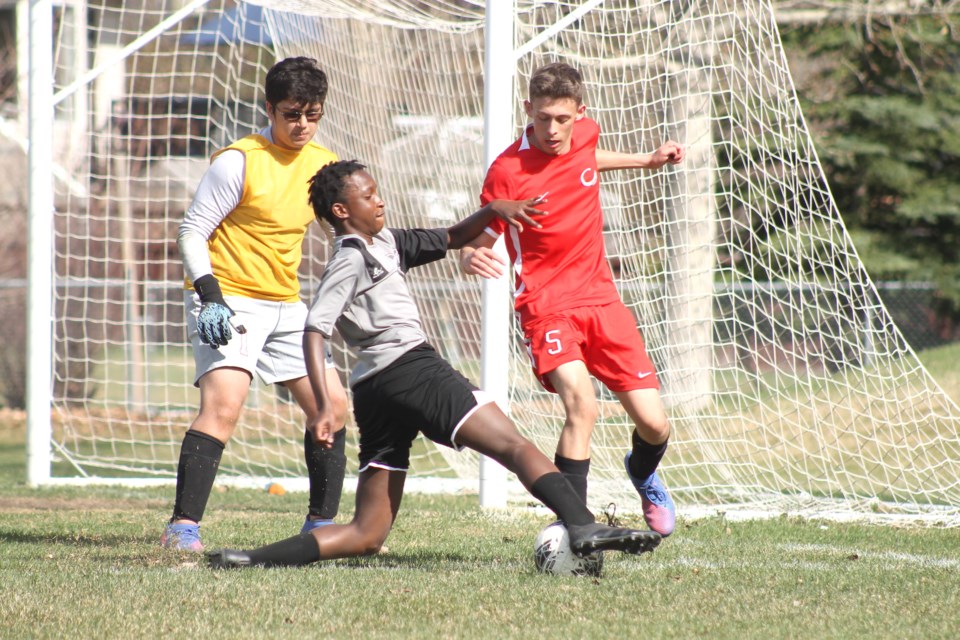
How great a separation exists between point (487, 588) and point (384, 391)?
773mm

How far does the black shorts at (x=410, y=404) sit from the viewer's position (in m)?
4.13

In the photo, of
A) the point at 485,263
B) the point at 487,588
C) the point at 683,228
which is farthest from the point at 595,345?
the point at 683,228

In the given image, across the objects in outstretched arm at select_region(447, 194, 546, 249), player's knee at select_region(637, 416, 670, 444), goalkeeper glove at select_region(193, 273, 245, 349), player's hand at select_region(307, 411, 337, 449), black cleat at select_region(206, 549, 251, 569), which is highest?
outstretched arm at select_region(447, 194, 546, 249)

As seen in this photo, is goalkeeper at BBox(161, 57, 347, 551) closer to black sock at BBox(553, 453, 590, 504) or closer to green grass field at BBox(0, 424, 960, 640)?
green grass field at BBox(0, 424, 960, 640)

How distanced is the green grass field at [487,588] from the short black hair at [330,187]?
1320mm

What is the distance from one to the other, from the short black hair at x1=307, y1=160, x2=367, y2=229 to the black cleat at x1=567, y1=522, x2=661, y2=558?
1.43m

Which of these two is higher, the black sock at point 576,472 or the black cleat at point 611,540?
the black sock at point 576,472

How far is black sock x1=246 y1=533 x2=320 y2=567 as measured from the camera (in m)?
4.32

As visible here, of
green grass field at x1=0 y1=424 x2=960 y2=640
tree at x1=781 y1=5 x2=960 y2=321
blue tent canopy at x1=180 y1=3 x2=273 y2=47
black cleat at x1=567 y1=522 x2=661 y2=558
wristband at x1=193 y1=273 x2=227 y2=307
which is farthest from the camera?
tree at x1=781 y1=5 x2=960 y2=321

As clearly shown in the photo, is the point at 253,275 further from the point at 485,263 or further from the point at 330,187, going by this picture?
the point at 485,263

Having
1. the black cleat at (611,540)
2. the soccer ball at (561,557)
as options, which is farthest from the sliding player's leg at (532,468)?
the soccer ball at (561,557)

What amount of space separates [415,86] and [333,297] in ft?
16.4

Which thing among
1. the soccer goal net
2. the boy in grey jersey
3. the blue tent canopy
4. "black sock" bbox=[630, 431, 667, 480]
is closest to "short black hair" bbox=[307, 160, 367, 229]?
the boy in grey jersey

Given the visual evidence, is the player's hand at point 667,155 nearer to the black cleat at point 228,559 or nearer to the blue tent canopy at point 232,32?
the black cleat at point 228,559
